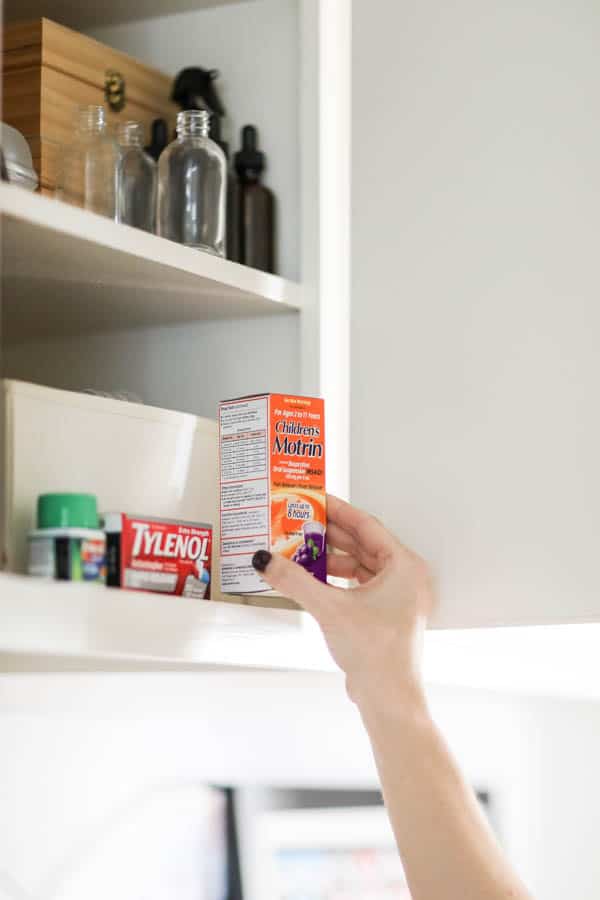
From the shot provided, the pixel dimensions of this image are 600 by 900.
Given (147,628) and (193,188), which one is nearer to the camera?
(147,628)

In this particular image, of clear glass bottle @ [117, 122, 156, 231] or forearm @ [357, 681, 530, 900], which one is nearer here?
forearm @ [357, 681, 530, 900]

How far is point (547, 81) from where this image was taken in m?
1.21

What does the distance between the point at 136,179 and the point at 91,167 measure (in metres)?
0.05

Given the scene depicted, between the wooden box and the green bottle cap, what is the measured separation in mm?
386

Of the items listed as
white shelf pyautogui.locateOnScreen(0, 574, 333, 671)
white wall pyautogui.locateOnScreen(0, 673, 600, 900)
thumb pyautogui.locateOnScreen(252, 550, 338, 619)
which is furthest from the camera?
white wall pyautogui.locateOnScreen(0, 673, 600, 900)

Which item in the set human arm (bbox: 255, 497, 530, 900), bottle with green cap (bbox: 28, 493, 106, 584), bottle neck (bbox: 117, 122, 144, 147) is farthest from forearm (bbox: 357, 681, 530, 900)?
bottle neck (bbox: 117, 122, 144, 147)

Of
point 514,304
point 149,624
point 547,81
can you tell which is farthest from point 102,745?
point 547,81

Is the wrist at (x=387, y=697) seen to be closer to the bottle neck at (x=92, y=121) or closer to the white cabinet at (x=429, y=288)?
the white cabinet at (x=429, y=288)

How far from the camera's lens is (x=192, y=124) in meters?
1.28

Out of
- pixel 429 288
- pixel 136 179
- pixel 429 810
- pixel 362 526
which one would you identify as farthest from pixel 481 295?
pixel 429 810

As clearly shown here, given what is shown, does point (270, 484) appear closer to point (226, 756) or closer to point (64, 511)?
point (64, 511)

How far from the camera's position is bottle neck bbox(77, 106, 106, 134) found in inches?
49.3

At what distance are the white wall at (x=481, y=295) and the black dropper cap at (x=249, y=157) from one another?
0.11m

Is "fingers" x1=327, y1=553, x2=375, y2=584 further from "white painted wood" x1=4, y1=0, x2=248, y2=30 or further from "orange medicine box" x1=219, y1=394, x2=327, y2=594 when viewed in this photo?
"white painted wood" x1=4, y1=0, x2=248, y2=30
